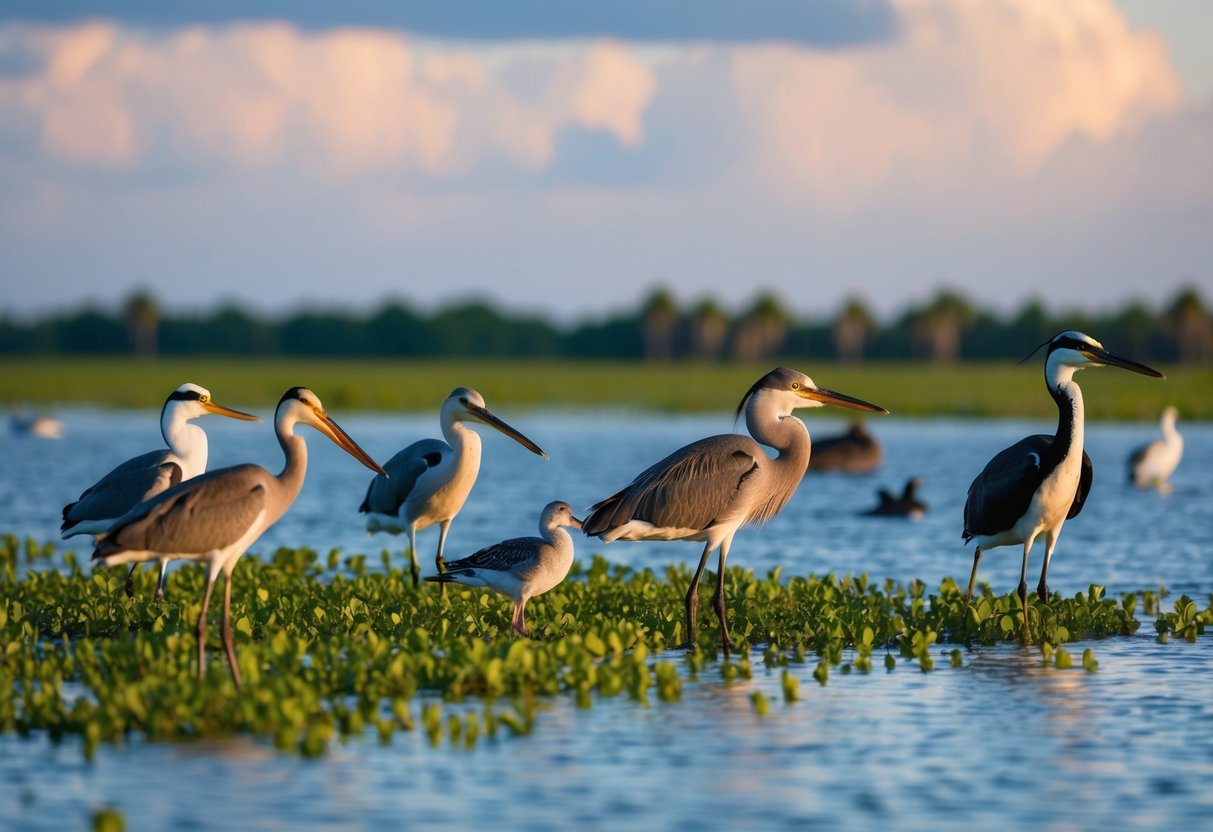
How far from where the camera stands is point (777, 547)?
1872cm

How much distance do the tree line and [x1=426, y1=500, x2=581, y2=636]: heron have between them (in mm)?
112306

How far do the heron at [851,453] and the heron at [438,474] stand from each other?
17.4m

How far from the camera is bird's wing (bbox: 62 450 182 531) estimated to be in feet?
40.8

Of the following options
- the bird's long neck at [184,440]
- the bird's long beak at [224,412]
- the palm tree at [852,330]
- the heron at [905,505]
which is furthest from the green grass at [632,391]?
the bird's long beak at [224,412]

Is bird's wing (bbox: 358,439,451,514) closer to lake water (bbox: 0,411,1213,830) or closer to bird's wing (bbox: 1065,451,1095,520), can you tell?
lake water (bbox: 0,411,1213,830)

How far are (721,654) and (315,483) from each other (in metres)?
18.4

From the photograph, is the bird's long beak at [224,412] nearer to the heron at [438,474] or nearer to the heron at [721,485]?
the heron at [438,474]

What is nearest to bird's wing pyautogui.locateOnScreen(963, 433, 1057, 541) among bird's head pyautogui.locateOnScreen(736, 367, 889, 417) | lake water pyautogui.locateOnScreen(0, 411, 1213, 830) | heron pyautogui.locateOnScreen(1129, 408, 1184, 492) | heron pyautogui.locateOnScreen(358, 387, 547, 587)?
lake water pyautogui.locateOnScreen(0, 411, 1213, 830)

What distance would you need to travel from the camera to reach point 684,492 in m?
10.9

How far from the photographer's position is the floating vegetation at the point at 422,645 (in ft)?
28.0

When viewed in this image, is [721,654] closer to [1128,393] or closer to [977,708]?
[977,708]

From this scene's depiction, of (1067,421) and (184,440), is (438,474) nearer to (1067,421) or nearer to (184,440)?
(184,440)

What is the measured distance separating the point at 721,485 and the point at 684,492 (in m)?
0.27

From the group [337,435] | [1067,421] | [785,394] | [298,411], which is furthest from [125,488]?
[1067,421]
